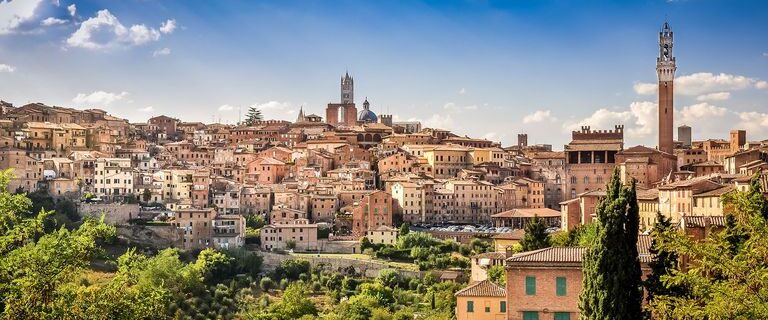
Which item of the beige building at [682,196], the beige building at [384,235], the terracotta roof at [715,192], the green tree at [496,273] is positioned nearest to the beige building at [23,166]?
the beige building at [384,235]

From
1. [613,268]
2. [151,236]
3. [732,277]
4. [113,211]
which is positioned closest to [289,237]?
[151,236]

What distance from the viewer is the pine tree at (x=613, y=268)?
1633 cm

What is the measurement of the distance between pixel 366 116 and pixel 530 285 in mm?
78947

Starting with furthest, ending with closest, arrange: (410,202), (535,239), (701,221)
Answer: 1. (410,202)
2. (535,239)
3. (701,221)

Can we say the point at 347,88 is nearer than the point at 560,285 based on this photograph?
No

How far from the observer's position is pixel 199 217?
51656mm

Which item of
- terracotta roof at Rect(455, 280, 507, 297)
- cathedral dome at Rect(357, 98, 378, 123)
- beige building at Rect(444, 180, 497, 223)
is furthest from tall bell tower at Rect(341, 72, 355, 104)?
terracotta roof at Rect(455, 280, 507, 297)

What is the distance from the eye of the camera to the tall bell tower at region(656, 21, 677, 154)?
55.1 m

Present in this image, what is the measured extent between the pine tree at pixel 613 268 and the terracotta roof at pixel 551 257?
1.46m

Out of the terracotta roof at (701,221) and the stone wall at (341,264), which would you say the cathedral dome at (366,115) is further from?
the terracotta roof at (701,221)

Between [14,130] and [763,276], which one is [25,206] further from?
[14,130]

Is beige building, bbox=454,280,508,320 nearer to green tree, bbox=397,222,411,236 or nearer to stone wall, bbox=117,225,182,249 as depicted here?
green tree, bbox=397,222,411,236

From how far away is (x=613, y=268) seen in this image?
16.6 metres

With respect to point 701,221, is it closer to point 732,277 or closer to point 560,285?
point 560,285
